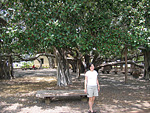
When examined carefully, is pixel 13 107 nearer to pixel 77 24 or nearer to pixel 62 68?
pixel 77 24

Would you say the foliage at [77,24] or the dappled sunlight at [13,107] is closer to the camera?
the dappled sunlight at [13,107]

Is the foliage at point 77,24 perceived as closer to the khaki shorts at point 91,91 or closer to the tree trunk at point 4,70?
the khaki shorts at point 91,91

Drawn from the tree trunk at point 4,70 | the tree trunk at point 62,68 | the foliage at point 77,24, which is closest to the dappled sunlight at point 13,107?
the foliage at point 77,24

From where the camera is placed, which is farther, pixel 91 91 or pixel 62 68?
pixel 62 68

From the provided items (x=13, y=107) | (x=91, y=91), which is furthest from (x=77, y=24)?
(x=13, y=107)

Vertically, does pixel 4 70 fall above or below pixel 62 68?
below

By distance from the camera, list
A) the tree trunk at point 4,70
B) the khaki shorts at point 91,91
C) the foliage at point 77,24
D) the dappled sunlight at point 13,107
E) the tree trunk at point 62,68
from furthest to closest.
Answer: the tree trunk at point 4,70, the tree trunk at point 62,68, the foliage at point 77,24, the dappled sunlight at point 13,107, the khaki shorts at point 91,91

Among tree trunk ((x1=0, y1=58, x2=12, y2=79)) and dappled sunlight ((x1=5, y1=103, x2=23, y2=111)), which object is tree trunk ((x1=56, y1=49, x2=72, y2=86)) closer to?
dappled sunlight ((x1=5, y1=103, x2=23, y2=111))

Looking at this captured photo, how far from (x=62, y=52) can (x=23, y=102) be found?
188 inches

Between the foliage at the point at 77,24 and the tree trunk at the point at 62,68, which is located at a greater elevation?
the foliage at the point at 77,24

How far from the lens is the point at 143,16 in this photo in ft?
26.2

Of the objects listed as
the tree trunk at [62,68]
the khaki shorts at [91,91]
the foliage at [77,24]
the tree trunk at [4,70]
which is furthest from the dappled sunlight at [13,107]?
the tree trunk at [4,70]

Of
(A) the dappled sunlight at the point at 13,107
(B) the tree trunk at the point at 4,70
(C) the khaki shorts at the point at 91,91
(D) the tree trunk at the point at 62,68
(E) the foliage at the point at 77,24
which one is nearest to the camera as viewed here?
(C) the khaki shorts at the point at 91,91

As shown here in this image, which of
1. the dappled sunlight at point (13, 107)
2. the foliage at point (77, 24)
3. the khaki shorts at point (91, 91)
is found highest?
the foliage at point (77, 24)
